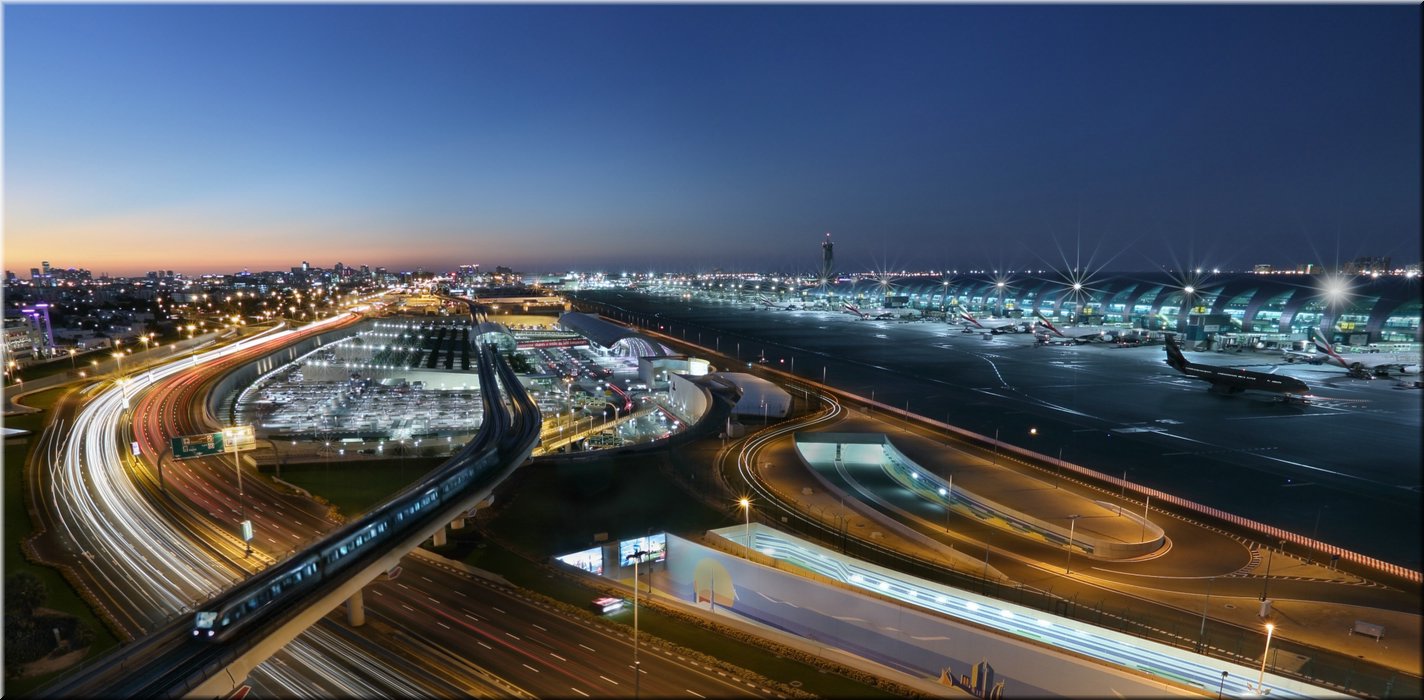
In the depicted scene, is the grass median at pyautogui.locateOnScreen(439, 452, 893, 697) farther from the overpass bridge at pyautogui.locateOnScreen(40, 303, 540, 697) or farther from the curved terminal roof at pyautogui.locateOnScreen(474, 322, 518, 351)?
the curved terminal roof at pyautogui.locateOnScreen(474, 322, 518, 351)

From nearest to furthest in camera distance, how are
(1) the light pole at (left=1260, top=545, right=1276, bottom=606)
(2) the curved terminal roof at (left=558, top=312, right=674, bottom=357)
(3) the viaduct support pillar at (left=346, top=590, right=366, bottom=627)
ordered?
(3) the viaduct support pillar at (left=346, top=590, right=366, bottom=627) < (1) the light pole at (left=1260, top=545, right=1276, bottom=606) < (2) the curved terminal roof at (left=558, top=312, right=674, bottom=357)

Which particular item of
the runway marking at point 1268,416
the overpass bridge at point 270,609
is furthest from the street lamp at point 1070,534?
the runway marking at point 1268,416

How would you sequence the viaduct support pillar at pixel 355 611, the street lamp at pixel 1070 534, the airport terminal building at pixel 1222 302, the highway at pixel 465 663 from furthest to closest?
the airport terminal building at pixel 1222 302
the street lamp at pixel 1070 534
the viaduct support pillar at pixel 355 611
the highway at pixel 465 663

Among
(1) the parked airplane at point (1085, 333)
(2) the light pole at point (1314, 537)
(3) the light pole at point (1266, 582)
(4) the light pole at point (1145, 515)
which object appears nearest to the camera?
(3) the light pole at point (1266, 582)

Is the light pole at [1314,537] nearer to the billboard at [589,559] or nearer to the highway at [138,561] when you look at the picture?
the billboard at [589,559]

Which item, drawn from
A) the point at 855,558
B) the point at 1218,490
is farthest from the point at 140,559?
the point at 1218,490

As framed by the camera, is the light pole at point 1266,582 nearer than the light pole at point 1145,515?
Yes

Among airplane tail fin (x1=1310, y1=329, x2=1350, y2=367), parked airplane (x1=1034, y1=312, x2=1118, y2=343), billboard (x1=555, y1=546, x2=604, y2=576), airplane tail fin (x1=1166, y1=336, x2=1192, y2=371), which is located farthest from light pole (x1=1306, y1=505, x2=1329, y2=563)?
parked airplane (x1=1034, y1=312, x2=1118, y2=343)
